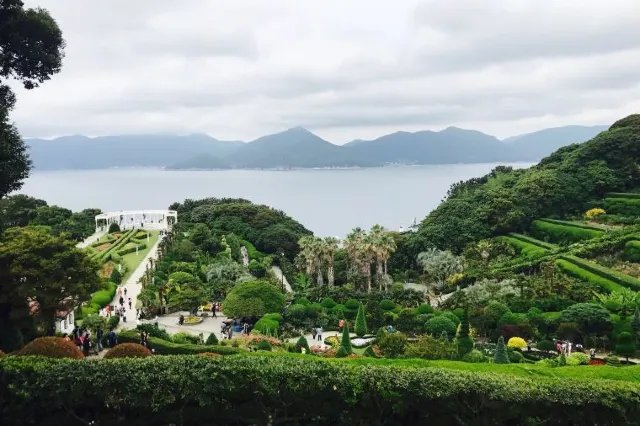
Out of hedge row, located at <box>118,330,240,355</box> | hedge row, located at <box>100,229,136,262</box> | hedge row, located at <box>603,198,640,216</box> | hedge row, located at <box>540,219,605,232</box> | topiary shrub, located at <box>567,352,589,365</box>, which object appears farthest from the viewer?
hedge row, located at <box>603,198,640,216</box>

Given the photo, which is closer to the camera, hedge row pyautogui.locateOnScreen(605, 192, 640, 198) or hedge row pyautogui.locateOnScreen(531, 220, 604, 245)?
hedge row pyautogui.locateOnScreen(531, 220, 604, 245)

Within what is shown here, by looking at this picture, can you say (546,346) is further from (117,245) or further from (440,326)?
(117,245)

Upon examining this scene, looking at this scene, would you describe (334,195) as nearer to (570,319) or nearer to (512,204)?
(512,204)

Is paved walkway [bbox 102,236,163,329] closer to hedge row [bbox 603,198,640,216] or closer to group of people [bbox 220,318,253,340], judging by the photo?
group of people [bbox 220,318,253,340]

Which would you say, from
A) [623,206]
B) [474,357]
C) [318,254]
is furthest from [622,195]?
[474,357]

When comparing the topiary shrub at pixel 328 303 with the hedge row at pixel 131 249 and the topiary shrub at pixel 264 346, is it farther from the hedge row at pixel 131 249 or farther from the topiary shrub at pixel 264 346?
the hedge row at pixel 131 249

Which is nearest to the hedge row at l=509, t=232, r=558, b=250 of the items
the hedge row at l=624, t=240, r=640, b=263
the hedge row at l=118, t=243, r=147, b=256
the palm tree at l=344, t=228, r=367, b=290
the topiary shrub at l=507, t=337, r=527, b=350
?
the hedge row at l=624, t=240, r=640, b=263

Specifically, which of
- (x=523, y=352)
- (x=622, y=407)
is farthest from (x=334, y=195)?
(x=622, y=407)
